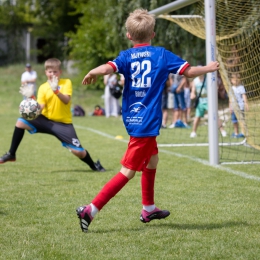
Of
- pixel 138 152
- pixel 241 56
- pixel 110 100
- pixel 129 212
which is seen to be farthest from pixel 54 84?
pixel 110 100

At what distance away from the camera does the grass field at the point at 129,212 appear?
389cm

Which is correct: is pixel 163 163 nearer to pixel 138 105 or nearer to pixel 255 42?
pixel 255 42

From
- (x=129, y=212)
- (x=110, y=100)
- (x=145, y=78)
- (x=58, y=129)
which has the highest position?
(x=145, y=78)

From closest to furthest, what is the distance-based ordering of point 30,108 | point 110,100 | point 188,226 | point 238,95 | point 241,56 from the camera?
point 188,226, point 30,108, point 241,56, point 238,95, point 110,100

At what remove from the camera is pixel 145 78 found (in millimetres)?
4496

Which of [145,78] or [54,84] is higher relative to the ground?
[145,78]

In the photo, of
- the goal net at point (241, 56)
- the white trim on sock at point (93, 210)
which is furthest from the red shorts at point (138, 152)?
the goal net at point (241, 56)

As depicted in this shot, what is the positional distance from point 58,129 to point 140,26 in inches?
137

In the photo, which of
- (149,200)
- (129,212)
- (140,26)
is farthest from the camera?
(129,212)

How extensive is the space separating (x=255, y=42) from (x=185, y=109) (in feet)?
25.1

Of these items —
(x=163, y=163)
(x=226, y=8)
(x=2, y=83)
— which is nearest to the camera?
(x=163, y=163)

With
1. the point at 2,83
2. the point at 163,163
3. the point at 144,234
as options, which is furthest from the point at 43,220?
the point at 2,83

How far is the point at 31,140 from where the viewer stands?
12.7 metres

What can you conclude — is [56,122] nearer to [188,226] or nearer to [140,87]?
[140,87]
